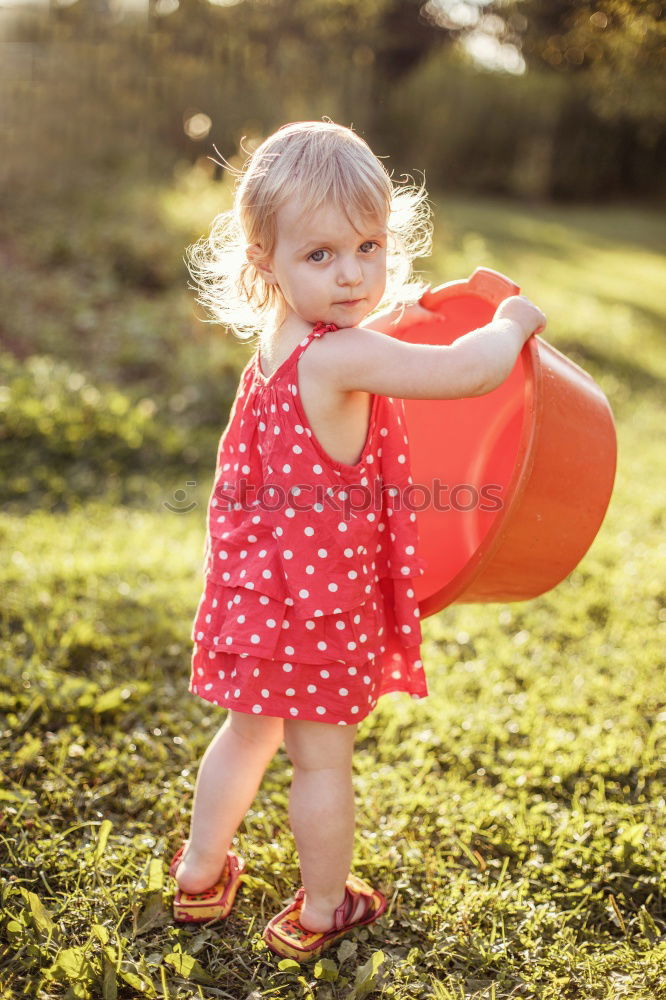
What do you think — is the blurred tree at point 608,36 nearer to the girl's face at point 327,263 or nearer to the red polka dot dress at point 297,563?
the girl's face at point 327,263

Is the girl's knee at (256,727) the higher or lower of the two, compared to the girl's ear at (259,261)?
lower

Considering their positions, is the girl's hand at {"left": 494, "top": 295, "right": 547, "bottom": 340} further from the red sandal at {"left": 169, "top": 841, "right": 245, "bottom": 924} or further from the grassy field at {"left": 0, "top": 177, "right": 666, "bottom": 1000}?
the red sandal at {"left": 169, "top": 841, "right": 245, "bottom": 924}

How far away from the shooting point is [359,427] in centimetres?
170

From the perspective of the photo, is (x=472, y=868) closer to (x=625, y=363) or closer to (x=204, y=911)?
(x=204, y=911)

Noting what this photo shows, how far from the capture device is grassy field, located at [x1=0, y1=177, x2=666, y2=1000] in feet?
5.66

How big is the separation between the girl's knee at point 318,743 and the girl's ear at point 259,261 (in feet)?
2.69

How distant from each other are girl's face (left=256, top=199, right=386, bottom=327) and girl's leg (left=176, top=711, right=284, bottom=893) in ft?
2.60

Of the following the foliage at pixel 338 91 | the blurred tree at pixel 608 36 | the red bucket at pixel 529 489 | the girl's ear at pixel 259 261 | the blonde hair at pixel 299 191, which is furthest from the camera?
the foliage at pixel 338 91

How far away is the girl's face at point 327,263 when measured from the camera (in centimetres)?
157

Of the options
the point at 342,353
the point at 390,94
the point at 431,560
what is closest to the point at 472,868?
the point at 431,560

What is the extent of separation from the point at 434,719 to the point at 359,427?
110cm

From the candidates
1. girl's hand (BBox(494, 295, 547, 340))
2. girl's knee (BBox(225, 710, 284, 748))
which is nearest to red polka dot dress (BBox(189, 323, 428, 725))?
girl's knee (BBox(225, 710, 284, 748))

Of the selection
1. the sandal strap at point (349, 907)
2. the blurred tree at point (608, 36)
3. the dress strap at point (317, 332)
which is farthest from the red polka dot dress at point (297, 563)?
the blurred tree at point (608, 36)

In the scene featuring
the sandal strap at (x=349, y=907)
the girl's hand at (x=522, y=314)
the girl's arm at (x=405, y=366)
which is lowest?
the sandal strap at (x=349, y=907)
